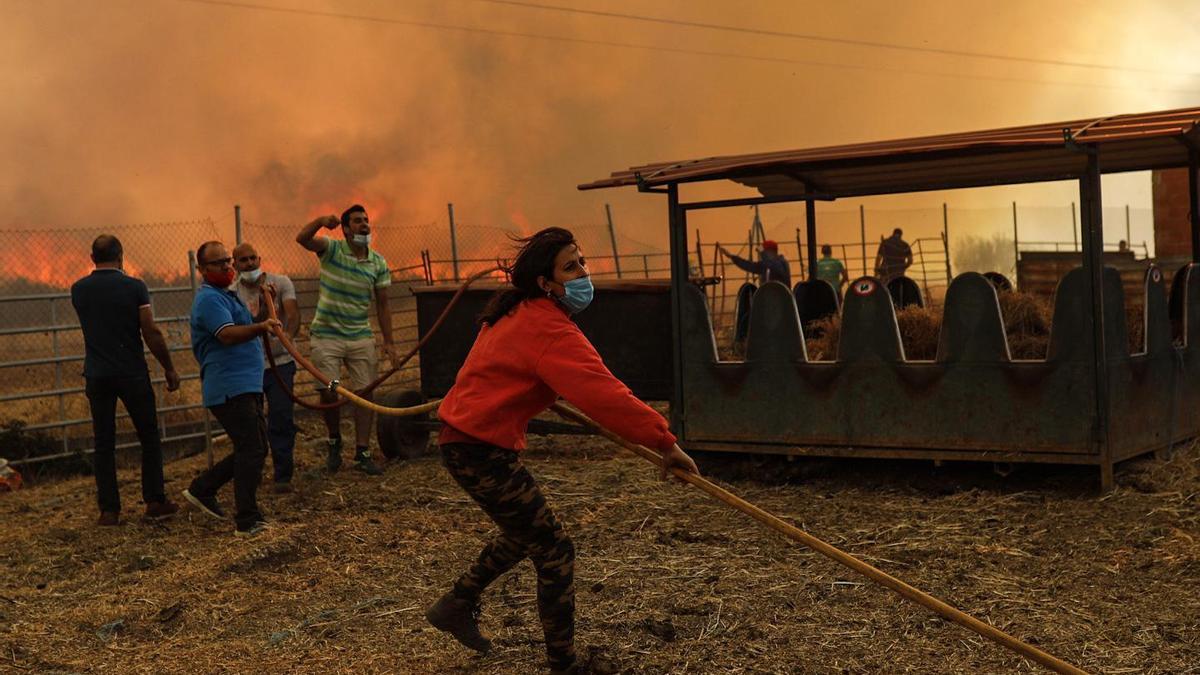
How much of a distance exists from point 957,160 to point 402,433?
4881 millimetres

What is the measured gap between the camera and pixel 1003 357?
7785 mm

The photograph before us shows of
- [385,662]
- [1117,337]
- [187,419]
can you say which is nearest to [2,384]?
[187,419]

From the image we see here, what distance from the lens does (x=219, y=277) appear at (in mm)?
7527

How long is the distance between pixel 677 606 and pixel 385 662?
53.3 inches

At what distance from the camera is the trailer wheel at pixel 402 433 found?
394 inches

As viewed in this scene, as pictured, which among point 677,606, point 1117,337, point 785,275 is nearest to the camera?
point 677,606

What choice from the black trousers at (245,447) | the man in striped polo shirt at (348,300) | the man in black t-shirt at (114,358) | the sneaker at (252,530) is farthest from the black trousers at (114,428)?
the man in striped polo shirt at (348,300)

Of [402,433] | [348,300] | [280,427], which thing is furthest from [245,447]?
[402,433]

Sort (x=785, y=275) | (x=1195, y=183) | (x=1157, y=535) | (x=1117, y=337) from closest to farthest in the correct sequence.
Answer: (x=1157, y=535) < (x=1117, y=337) < (x=1195, y=183) < (x=785, y=275)

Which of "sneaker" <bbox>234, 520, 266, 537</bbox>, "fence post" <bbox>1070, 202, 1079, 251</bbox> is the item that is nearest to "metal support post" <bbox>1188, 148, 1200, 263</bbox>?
"sneaker" <bbox>234, 520, 266, 537</bbox>

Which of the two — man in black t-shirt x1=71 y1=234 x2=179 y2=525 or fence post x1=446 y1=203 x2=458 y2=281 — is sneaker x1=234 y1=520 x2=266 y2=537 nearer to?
man in black t-shirt x1=71 y1=234 x2=179 y2=525

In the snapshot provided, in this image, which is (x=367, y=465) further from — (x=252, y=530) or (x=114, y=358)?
(x=114, y=358)

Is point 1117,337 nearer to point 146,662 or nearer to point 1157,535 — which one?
point 1157,535

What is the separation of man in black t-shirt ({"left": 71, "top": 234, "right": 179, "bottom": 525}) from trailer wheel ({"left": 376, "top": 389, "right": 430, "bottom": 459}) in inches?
79.6
